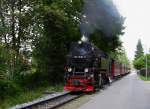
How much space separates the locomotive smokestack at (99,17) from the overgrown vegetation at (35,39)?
17.2 ft

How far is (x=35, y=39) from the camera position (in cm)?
2861

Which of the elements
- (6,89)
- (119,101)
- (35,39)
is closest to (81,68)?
(35,39)

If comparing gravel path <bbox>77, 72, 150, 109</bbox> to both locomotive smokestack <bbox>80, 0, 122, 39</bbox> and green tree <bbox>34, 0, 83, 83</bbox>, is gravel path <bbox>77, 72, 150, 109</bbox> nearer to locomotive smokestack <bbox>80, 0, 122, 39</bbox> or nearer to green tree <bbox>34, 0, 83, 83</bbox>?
green tree <bbox>34, 0, 83, 83</bbox>

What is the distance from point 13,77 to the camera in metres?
26.0

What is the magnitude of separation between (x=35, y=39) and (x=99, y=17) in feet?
50.4

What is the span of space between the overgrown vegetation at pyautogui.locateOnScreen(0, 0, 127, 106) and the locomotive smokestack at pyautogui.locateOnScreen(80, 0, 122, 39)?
5241 millimetres

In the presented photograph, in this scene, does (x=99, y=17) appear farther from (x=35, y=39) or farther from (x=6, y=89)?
(x=6, y=89)

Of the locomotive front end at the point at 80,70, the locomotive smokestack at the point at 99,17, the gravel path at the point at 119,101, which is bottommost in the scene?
the gravel path at the point at 119,101

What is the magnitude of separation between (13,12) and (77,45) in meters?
5.30

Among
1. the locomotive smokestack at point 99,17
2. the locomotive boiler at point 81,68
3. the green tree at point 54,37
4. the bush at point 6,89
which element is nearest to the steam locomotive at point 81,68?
the locomotive boiler at point 81,68

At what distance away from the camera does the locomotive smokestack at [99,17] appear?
131 ft

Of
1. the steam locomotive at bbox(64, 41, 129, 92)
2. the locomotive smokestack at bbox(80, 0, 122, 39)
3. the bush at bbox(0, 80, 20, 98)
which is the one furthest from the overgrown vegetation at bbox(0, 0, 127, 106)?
the locomotive smokestack at bbox(80, 0, 122, 39)

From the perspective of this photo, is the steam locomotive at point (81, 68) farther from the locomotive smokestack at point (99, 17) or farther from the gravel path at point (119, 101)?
the locomotive smokestack at point (99, 17)

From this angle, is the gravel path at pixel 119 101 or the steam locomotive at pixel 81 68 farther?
the steam locomotive at pixel 81 68
